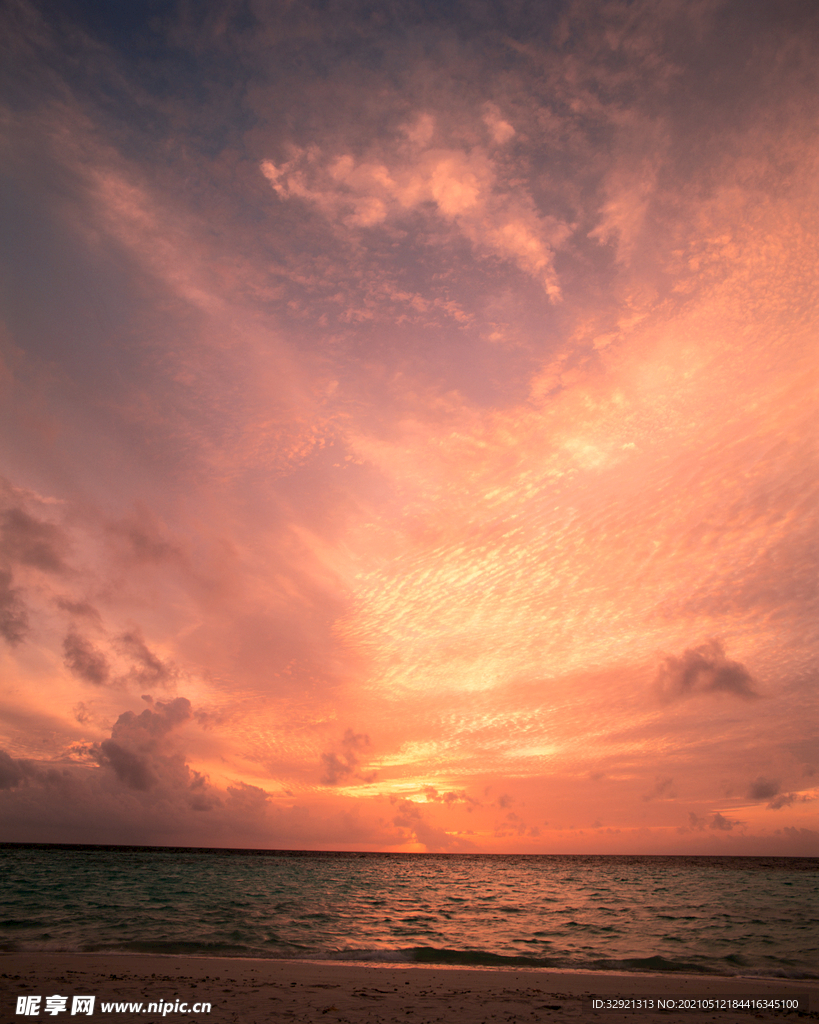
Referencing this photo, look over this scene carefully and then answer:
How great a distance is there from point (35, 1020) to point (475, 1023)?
11289 mm

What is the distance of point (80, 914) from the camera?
99.1ft

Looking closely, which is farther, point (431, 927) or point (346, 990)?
point (431, 927)

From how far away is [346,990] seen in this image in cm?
1655

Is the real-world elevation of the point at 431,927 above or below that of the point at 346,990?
below

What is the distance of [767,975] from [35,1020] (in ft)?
84.9

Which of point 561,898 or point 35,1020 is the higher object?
point 35,1020

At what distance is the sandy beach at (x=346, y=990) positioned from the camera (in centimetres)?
1396

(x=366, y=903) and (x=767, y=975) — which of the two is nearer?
(x=767, y=975)

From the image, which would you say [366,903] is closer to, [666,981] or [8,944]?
[8,944]

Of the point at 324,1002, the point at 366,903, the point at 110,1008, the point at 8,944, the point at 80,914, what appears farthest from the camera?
the point at 366,903

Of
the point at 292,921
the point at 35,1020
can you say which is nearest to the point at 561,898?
the point at 292,921

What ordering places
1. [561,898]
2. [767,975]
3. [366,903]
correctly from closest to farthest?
[767,975]
[366,903]
[561,898]

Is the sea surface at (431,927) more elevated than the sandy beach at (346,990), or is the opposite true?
the sandy beach at (346,990)

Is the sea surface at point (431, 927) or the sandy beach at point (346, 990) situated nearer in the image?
the sandy beach at point (346, 990)
